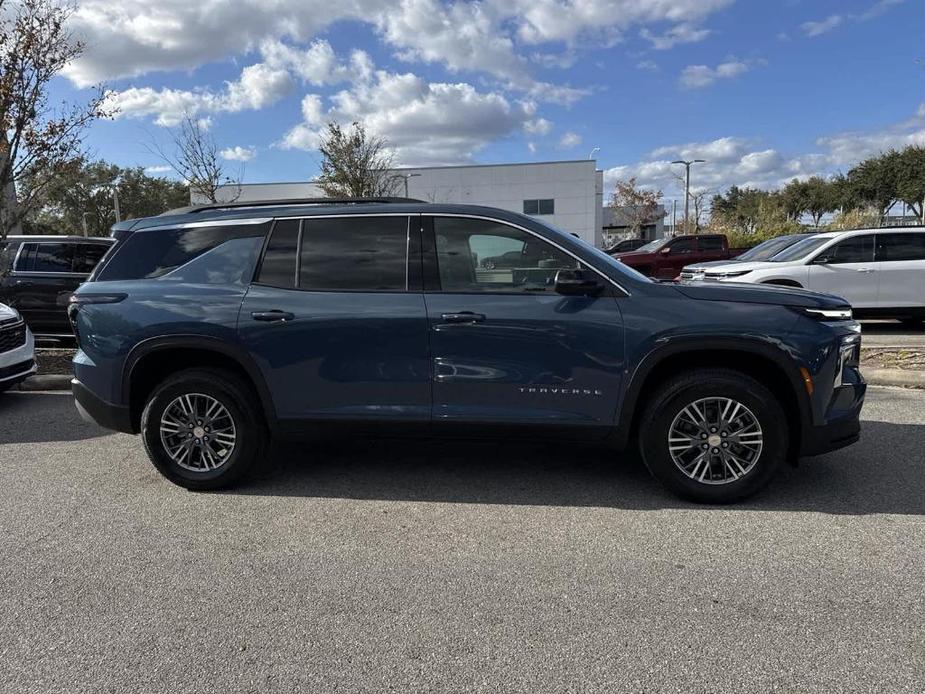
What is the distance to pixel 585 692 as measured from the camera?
2318mm

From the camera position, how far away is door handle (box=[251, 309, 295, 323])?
4062mm

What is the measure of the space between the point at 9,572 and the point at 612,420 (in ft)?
11.2

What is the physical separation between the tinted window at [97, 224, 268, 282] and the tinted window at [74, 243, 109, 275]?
6274 mm

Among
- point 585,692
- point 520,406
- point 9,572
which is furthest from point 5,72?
point 585,692

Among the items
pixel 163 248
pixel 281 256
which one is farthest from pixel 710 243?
pixel 163 248

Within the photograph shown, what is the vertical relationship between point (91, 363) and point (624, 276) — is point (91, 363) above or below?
below

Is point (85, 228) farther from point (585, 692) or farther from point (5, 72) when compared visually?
point (585, 692)

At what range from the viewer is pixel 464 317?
3.92 m

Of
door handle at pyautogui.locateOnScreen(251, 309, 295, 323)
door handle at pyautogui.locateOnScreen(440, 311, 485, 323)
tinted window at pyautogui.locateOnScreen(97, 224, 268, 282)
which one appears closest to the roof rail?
tinted window at pyautogui.locateOnScreen(97, 224, 268, 282)

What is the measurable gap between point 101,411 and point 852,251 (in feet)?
36.0

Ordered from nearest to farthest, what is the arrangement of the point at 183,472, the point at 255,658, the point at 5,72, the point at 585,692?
1. the point at 585,692
2. the point at 255,658
3. the point at 183,472
4. the point at 5,72

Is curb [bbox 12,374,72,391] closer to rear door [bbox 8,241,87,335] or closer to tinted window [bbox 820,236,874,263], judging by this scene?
rear door [bbox 8,241,87,335]

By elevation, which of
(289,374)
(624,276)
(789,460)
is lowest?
(789,460)

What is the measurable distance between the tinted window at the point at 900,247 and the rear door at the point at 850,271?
146mm
